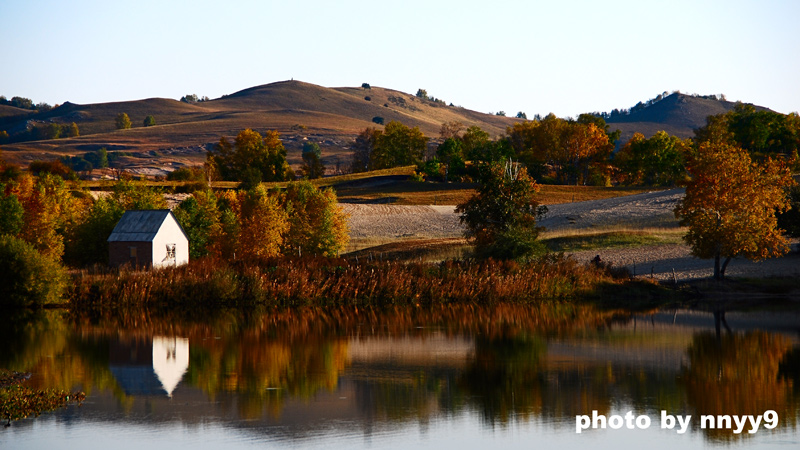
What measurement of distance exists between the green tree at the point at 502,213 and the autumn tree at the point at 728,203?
8.07m

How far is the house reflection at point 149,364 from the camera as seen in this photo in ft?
74.6

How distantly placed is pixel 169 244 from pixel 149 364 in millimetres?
21099

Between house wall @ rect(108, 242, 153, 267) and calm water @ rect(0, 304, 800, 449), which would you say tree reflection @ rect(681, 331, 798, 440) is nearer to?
calm water @ rect(0, 304, 800, 449)

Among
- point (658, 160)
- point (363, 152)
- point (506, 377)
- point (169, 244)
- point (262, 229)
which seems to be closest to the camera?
point (506, 377)

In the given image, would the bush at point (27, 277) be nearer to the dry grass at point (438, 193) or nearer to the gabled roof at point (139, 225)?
the gabled roof at point (139, 225)

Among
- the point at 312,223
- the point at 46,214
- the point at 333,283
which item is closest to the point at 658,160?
the point at 312,223

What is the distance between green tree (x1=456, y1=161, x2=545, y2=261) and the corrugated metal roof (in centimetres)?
1642

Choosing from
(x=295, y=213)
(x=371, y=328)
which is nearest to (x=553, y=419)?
(x=371, y=328)

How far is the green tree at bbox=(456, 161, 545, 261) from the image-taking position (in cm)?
4644

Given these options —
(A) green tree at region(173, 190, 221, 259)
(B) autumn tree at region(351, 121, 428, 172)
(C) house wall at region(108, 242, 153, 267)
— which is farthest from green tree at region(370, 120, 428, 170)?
(C) house wall at region(108, 242, 153, 267)

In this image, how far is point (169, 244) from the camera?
46.3 metres

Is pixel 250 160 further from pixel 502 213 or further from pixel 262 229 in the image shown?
pixel 502 213

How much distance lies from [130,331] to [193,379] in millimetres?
10149

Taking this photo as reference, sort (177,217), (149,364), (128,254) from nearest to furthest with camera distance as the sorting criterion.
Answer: (149,364)
(128,254)
(177,217)
